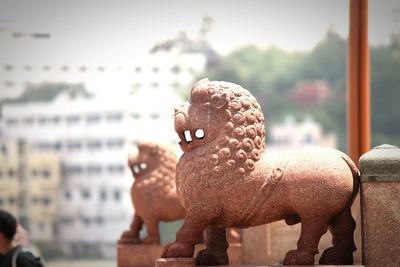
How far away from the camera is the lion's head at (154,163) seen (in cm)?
905

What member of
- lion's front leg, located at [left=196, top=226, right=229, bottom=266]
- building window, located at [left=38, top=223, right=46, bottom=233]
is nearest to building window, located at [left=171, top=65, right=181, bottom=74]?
building window, located at [left=38, top=223, right=46, bottom=233]

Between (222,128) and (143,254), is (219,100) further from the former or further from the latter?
(143,254)

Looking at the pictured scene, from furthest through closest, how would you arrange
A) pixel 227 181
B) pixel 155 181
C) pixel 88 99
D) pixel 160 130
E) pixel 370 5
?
pixel 88 99
pixel 160 130
pixel 370 5
pixel 155 181
pixel 227 181

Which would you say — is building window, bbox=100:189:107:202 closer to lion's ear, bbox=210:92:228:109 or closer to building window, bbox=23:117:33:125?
building window, bbox=23:117:33:125

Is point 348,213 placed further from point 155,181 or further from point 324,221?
point 155,181

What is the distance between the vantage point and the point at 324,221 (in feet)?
21.1

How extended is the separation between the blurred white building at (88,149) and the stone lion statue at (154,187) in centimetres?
406

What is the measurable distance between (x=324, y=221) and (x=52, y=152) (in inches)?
322

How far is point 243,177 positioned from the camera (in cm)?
639

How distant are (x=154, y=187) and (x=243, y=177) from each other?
2.71 m

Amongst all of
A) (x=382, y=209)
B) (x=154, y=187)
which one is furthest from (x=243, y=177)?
(x=154, y=187)

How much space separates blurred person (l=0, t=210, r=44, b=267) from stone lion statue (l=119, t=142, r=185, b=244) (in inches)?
83.1

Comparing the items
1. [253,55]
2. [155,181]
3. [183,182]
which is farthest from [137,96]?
[183,182]

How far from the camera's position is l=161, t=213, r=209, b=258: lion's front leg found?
20.9 ft
